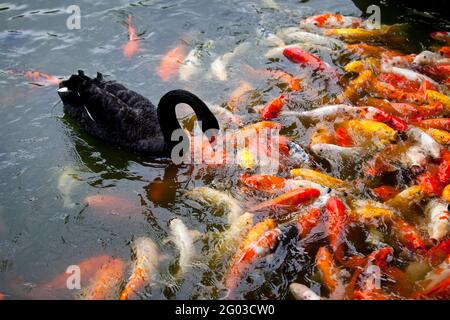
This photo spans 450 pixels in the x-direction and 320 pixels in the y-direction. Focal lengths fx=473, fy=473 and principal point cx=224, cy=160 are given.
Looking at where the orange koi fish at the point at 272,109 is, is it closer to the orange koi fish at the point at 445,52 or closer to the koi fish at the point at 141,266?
the koi fish at the point at 141,266

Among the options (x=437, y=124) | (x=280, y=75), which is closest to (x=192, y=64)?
(x=280, y=75)

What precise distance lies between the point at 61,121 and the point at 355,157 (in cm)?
423

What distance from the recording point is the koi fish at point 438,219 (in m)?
4.71

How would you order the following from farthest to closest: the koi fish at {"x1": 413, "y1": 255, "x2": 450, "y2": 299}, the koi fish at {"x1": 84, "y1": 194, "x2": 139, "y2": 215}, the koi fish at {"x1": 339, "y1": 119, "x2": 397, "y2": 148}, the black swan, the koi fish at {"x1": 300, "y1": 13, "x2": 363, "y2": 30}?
the koi fish at {"x1": 300, "y1": 13, "x2": 363, "y2": 30}, the black swan, the koi fish at {"x1": 339, "y1": 119, "x2": 397, "y2": 148}, the koi fish at {"x1": 84, "y1": 194, "x2": 139, "y2": 215}, the koi fish at {"x1": 413, "y1": 255, "x2": 450, "y2": 299}

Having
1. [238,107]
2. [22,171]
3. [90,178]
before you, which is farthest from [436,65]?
[22,171]

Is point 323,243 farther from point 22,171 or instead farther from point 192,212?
point 22,171

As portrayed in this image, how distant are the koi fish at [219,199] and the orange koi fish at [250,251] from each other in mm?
536

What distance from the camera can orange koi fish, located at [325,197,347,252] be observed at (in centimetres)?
488

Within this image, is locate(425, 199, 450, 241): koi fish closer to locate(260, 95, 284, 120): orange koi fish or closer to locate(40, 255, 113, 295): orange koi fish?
locate(260, 95, 284, 120): orange koi fish

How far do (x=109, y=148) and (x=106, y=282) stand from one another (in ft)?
7.63

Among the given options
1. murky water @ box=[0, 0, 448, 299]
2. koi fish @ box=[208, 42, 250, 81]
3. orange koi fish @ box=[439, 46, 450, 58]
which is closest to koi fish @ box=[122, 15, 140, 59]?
murky water @ box=[0, 0, 448, 299]

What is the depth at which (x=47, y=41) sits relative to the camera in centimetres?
842

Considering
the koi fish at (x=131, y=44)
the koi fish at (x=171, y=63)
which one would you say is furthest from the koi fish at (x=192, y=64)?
the koi fish at (x=131, y=44)

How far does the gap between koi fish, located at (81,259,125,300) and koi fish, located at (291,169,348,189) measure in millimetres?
2228
